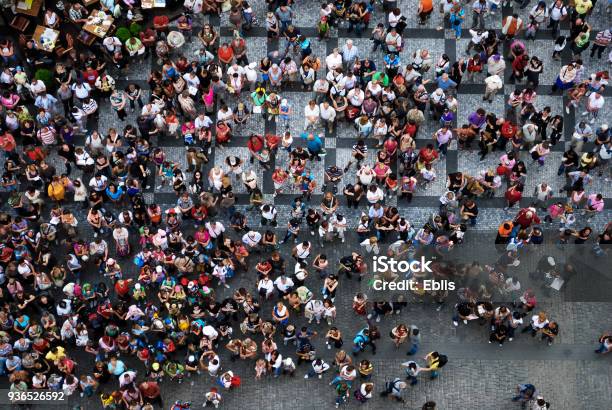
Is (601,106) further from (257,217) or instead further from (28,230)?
(28,230)

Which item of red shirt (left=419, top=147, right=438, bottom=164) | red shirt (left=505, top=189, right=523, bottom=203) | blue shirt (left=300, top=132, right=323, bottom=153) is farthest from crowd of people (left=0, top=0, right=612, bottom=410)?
red shirt (left=505, top=189, right=523, bottom=203)

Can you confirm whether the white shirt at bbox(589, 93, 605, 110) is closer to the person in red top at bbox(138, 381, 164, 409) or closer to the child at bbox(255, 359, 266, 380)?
the child at bbox(255, 359, 266, 380)

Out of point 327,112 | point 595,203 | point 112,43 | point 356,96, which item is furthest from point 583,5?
point 112,43

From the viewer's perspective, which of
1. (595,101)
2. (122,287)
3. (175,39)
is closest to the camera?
(122,287)

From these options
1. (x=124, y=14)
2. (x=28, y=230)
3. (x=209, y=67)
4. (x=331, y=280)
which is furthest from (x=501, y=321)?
(x=124, y=14)

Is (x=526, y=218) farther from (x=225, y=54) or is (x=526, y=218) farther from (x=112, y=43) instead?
(x=112, y=43)
